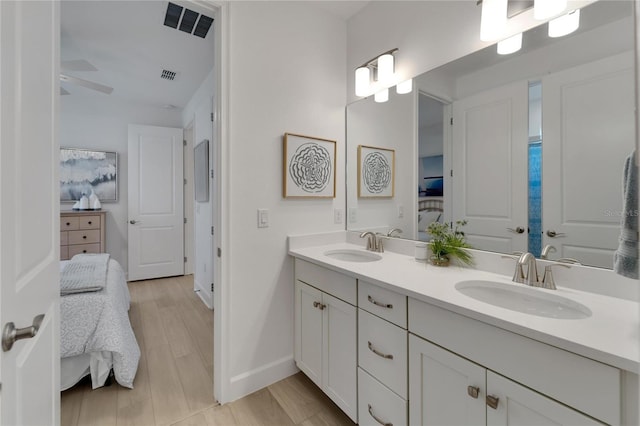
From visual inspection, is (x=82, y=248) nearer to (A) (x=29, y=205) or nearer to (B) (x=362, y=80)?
(A) (x=29, y=205)

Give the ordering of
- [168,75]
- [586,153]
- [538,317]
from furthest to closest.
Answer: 1. [168,75]
2. [586,153]
3. [538,317]

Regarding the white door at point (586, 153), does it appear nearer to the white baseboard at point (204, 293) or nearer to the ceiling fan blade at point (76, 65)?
the white baseboard at point (204, 293)

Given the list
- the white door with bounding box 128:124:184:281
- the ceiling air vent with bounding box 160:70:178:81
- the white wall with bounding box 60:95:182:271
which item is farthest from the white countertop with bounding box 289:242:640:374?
the white wall with bounding box 60:95:182:271

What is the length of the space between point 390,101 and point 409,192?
0.65 metres

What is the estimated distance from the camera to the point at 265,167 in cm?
187

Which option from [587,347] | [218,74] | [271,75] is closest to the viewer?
[587,347]

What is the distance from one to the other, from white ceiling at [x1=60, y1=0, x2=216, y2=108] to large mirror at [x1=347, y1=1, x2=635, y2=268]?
1528mm

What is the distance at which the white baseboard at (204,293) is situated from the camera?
3212 millimetres

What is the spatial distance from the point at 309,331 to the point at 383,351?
2.10ft

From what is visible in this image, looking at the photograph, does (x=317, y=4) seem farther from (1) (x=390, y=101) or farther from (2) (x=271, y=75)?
(1) (x=390, y=101)

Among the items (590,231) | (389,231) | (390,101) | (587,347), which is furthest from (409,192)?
(587,347)

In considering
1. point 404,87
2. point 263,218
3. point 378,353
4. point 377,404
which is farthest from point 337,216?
point 377,404

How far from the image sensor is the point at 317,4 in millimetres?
2074

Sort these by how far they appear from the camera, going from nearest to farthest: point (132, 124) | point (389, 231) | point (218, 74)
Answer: point (218, 74), point (389, 231), point (132, 124)
